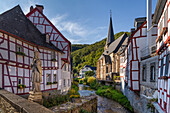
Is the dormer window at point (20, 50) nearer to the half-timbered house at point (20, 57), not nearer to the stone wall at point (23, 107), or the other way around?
the half-timbered house at point (20, 57)

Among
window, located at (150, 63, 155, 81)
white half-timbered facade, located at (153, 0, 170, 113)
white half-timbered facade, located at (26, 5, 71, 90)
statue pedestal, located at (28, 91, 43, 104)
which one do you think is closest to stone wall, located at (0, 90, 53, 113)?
statue pedestal, located at (28, 91, 43, 104)

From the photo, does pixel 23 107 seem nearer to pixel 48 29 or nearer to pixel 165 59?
pixel 165 59

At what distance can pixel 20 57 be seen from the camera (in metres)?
10.5

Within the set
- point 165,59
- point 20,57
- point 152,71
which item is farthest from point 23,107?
point 152,71

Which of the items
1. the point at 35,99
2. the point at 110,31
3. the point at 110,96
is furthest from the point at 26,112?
the point at 110,31

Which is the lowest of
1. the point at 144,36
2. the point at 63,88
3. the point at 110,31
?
the point at 63,88

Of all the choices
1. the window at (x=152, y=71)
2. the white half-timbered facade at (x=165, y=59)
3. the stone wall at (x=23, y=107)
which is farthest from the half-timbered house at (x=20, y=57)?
the white half-timbered facade at (x=165, y=59)

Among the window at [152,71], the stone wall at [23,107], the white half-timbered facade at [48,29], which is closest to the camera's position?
the stone wall at [23,107]

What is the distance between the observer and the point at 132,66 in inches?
479

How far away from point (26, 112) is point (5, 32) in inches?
293

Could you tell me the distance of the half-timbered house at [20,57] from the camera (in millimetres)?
9031

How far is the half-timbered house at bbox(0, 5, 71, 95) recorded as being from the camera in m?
9.03

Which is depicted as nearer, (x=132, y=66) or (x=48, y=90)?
(x=132, y=66)

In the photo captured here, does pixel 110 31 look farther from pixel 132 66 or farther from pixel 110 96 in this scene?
pixel 132 66
